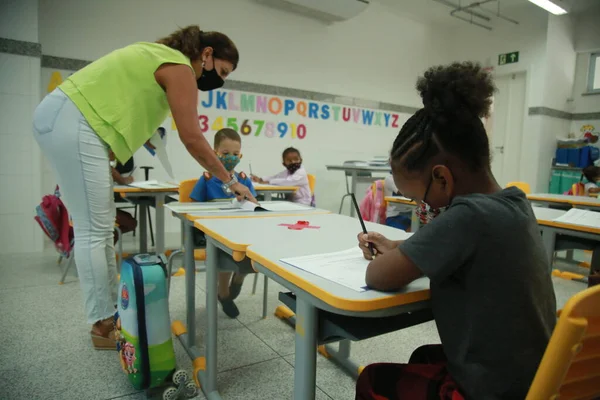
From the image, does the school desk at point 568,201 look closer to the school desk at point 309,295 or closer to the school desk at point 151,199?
the school desk at point 309,295

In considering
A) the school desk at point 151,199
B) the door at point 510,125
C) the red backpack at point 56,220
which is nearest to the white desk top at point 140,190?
the school desk at point 151,199

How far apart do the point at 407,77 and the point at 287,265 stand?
6166mm

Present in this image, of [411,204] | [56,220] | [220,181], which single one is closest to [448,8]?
[411,204]

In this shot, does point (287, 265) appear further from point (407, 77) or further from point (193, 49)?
point (407, 77)

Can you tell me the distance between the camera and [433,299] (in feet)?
2.33

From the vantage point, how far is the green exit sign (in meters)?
6.16

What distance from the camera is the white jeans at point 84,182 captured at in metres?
1.46

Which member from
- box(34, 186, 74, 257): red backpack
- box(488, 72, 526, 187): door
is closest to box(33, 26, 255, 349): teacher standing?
box(34, 186, 74, 257): red backpack

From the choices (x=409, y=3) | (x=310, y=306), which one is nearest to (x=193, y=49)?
(x=310, y=306)

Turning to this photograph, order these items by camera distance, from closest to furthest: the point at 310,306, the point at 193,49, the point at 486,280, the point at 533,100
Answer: the point at 486,280, the point at 310,306, the point at 193,49, the point at 533,100

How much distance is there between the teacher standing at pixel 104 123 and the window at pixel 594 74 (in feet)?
22.9

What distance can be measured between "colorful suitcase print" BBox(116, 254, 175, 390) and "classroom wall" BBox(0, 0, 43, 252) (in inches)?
107

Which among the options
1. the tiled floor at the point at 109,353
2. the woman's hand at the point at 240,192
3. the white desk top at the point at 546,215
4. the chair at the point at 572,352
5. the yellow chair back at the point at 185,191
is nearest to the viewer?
the chair at the point at 572,352

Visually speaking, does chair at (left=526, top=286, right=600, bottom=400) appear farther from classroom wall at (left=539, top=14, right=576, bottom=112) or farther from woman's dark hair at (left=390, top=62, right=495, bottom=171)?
classroom wall at (left=539, top=14, right=576, bottom=112)
